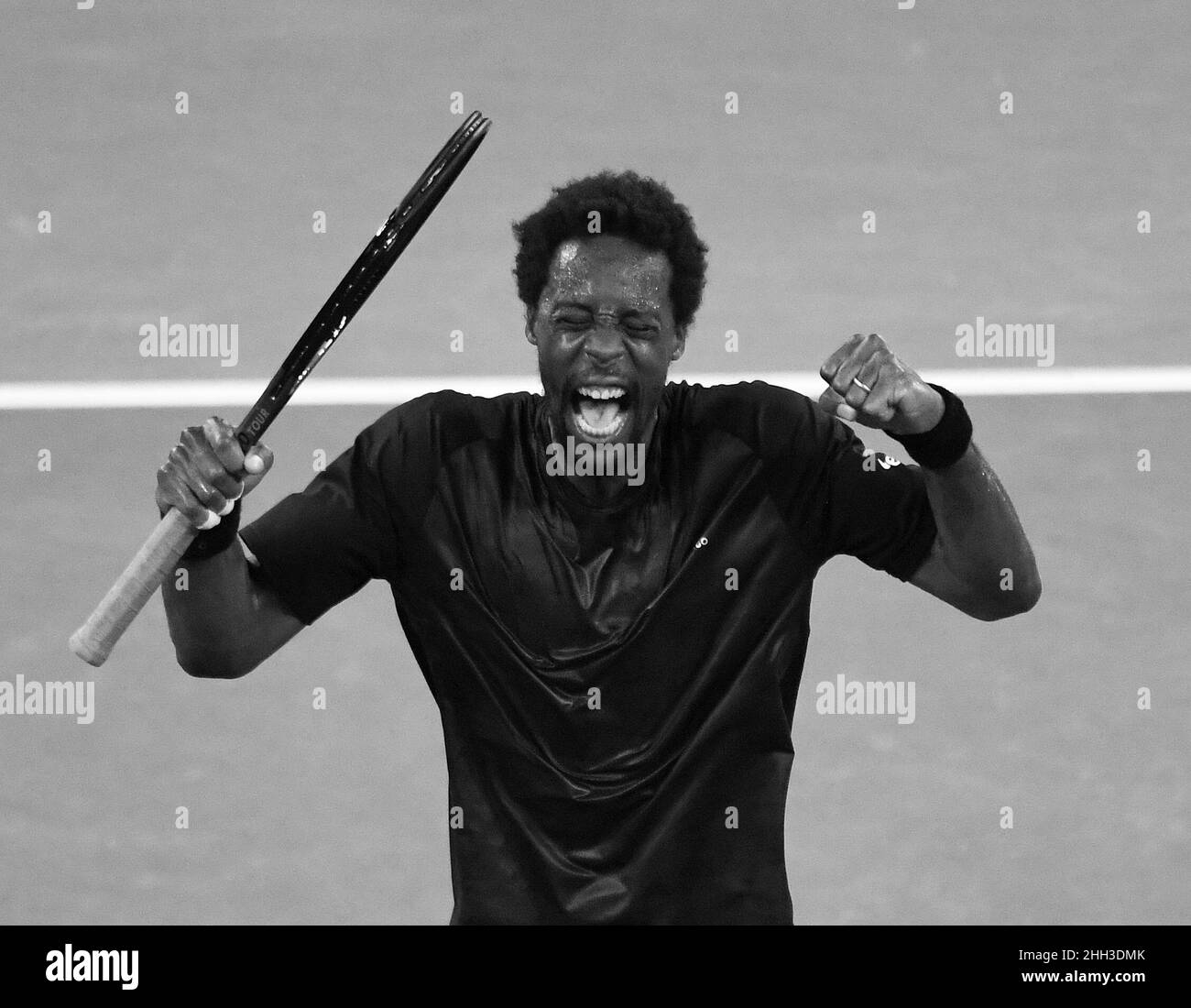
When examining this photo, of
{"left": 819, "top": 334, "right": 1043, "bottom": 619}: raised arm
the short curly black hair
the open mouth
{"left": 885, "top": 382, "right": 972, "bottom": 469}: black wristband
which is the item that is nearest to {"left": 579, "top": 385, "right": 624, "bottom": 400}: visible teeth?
the open mouth

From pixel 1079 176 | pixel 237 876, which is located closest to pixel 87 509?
pixel 237 876

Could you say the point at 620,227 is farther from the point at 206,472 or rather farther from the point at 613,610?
the point at 206,472

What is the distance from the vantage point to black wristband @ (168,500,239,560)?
3277mm

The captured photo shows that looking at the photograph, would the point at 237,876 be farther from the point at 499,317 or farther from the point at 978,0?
the point at 978,0

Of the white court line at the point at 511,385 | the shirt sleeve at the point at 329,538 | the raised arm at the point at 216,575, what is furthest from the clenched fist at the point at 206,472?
the white court line at the point at 511,385

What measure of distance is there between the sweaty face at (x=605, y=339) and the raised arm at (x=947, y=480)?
331 mm

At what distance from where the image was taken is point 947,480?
10.8ft

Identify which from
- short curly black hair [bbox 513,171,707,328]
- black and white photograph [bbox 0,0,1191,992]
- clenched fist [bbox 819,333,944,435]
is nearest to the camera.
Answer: clenched fist [bbox 819,333,944,435]

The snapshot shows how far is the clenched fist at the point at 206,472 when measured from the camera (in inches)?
126

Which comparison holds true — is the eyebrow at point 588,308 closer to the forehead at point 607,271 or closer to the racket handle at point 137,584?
the forehead at point 607,271

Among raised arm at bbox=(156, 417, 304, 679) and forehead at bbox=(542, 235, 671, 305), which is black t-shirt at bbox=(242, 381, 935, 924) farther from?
forehead at bbox=(542, 235, 671, 305)

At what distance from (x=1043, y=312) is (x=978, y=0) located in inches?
77.0

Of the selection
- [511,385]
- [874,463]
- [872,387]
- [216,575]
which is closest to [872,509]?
[874,463]

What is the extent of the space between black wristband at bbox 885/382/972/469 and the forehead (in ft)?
1.69
